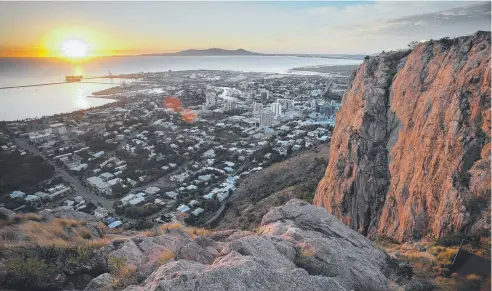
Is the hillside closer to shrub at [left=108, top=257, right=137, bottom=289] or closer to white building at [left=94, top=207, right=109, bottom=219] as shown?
white building at [left=94, top=207, right=109, bottom=219]

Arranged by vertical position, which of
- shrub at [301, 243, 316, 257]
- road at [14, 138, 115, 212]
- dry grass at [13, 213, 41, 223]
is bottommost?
road at [14, 138, 115, 212]

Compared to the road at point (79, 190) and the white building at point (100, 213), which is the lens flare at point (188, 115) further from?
the white building at point (100, 213)

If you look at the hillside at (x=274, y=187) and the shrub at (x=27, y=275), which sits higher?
the shrub at (x=27, y=275)

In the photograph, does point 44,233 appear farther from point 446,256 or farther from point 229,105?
point 229,105

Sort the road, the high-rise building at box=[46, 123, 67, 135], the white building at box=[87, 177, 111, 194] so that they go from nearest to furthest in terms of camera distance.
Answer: the road < the white building at box=[87, 177, 111, 194] < the high-rise building at box=[46, 123, 67, 135]

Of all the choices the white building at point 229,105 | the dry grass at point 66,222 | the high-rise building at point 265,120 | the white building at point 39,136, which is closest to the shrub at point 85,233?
the dry grass at point 66,222

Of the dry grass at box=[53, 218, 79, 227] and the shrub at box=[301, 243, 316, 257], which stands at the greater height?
the shrub at box=[301, 243, 316, 257]

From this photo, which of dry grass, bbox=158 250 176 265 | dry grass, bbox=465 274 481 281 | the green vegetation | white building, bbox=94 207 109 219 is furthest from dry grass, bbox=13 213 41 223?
the green vegetation
